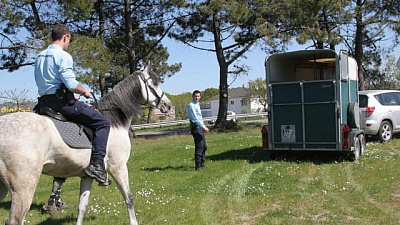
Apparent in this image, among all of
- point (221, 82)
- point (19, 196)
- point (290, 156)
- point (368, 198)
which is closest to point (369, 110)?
→ point (290, 156)

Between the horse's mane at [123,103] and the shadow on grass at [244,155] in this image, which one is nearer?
the horse's mane at [123,103]

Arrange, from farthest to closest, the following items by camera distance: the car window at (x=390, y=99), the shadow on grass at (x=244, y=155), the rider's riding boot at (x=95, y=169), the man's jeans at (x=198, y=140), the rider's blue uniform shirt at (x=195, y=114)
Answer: the car window at (x=390, y=99), the shadow on grass at (x=244, y=155), the man's jeans at (x=198, y=140), the rider's blue uniform shirt at (x=195, y=114), the rider's riding boot at (x=95, y=169)

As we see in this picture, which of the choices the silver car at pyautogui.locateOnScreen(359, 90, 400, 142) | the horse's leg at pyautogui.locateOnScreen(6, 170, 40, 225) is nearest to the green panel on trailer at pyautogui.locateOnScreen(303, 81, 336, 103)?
the silver car at pyautogui.locateOnScreen(359, 90, 400, 142)

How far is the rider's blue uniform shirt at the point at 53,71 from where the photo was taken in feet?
17.9

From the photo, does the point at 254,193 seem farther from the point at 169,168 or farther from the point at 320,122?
the point at 169,168

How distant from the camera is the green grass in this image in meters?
7.16

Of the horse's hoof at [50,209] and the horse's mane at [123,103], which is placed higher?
the horse's mane at [123,103]

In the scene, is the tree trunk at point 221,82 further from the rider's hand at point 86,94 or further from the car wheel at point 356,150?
the rider's hand at point 86,94

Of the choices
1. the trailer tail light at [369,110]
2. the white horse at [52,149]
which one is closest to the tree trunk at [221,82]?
the trailer tail light at [369,110]

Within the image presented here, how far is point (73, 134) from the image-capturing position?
18.4 feet

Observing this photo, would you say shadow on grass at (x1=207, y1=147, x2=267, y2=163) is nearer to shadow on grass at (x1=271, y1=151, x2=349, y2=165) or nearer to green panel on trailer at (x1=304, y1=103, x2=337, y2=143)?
shadow on grass at (x1=271, y1=151, x2=349, y2=165)

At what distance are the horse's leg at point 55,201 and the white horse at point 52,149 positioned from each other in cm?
179

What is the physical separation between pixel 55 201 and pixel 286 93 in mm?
7184

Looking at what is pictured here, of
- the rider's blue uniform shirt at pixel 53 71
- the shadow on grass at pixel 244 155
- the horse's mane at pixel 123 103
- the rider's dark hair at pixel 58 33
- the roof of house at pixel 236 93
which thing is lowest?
the shadow on grass at pixel 244 155
